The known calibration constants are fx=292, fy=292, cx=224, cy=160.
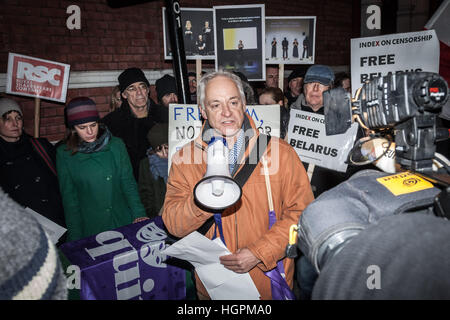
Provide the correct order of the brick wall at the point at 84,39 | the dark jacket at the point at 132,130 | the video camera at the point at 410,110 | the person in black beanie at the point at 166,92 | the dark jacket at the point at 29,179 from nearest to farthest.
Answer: the video camera at the point at 410,110
the dark jacket at the point at 29,179
the dark jacket at the point at 132,130
the person in black beanie at the point at 166,92
the brick wall at the point at 84,39

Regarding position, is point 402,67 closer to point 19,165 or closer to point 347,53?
point 19,165

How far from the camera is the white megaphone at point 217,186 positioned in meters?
1.19

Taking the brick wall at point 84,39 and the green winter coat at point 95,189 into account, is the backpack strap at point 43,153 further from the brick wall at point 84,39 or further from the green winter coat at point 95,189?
the brick wall at point 84,39

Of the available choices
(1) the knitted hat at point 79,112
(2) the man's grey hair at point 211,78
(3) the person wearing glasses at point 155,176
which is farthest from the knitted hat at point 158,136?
(2) the man's grey hair at point 211,78

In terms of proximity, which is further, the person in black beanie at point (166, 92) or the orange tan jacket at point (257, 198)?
the person in black beanie at point (166, 92)

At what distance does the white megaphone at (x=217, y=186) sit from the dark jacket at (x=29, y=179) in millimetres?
2269

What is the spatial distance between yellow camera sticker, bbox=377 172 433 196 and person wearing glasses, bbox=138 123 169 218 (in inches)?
97.7

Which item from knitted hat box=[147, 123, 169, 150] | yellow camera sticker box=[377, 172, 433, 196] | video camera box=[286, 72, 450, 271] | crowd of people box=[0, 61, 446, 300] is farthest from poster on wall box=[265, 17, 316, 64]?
yellow camera sticker box=[377, 172, 433, 196]

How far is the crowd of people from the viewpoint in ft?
5.41

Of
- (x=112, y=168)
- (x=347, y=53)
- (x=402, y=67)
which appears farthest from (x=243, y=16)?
(x=347, y=53)

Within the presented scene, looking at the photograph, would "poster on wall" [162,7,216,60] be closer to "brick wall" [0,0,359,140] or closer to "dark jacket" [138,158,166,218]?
"brick wall" [0,0,359,140]

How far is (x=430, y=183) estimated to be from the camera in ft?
2.66

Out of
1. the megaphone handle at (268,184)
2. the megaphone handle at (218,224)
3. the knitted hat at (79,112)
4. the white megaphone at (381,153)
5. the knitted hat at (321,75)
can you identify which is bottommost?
the megaphone handle at (218,224)

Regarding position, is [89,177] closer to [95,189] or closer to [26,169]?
[95,189]
